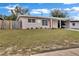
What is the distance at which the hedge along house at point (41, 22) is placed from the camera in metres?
7.75

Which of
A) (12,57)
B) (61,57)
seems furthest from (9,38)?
(61,57)

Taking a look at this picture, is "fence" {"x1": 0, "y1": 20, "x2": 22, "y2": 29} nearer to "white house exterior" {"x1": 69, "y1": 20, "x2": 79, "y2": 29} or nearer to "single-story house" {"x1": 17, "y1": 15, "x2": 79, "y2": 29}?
"single-story house" {"x1": 17, "y1": 15, "x2": 79, "y2": 29}

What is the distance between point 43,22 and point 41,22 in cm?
3

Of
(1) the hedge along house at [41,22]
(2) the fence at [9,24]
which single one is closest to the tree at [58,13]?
(1) the hedge along house at [41,22]

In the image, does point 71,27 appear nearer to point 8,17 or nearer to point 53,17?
point 53,17

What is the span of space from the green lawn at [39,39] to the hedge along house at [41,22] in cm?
9

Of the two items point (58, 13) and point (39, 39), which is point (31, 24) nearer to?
point (39, 39)

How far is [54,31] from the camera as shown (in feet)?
25.5

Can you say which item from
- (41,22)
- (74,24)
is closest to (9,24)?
(41,22)

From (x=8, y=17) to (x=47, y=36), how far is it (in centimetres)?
65

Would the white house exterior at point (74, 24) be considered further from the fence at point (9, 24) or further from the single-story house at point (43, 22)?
the fence at point (9, 24)

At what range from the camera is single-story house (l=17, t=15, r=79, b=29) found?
7.75 metres

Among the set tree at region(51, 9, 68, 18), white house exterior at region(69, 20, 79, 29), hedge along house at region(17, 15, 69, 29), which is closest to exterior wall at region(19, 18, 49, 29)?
hedge along house at region(17, 15, 69, 29)

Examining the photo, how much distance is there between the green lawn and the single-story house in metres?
0.09
